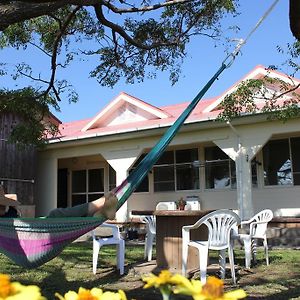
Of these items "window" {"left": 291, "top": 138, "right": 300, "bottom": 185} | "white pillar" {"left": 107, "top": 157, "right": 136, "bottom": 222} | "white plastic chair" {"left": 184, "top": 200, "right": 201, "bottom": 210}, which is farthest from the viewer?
"white pillar" {"left": 107, "top": 157, "right": 136, "bottom": 222}

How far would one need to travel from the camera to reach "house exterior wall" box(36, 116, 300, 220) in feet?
32.8

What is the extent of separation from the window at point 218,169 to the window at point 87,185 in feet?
12.7

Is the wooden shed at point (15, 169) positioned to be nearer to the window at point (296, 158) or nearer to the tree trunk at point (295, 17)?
the window at point (296, 158)

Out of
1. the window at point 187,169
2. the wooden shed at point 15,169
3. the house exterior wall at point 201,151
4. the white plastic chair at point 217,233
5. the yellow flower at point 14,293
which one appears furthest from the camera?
the wooden shed at point 15,169

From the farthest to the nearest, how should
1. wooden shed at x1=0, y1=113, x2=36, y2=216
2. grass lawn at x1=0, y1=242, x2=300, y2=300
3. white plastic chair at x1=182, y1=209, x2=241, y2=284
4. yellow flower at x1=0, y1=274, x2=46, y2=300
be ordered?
wooden shed at x1=0, y1=113, x2=36, y2=216 → white plastic chair at x1=182, y1=209, x2=241, y2=284 → grass lawn at x1=0, y1=242, x2=300, y2=300 → yellow flower at x1=0, y1=274, x2=46, y2=300

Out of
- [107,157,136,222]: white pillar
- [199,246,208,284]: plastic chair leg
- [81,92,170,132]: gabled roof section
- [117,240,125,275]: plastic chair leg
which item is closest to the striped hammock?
[199,246,208,284]: plastic chair leg

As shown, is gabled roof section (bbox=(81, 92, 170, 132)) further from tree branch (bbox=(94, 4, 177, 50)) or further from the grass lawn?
the grass lawn

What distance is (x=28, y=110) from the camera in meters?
9.24

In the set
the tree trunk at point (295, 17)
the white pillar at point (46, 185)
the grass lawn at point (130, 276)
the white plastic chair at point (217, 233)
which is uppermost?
the tree trunk at point (295, 17)

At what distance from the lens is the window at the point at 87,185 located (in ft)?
47.3

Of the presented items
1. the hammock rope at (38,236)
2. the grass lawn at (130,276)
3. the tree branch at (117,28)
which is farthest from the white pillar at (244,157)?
the hammock rope at (38,236)

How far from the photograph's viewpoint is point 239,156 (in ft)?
33.5

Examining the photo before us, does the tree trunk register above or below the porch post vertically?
above

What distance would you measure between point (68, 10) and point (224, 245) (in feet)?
16.7
